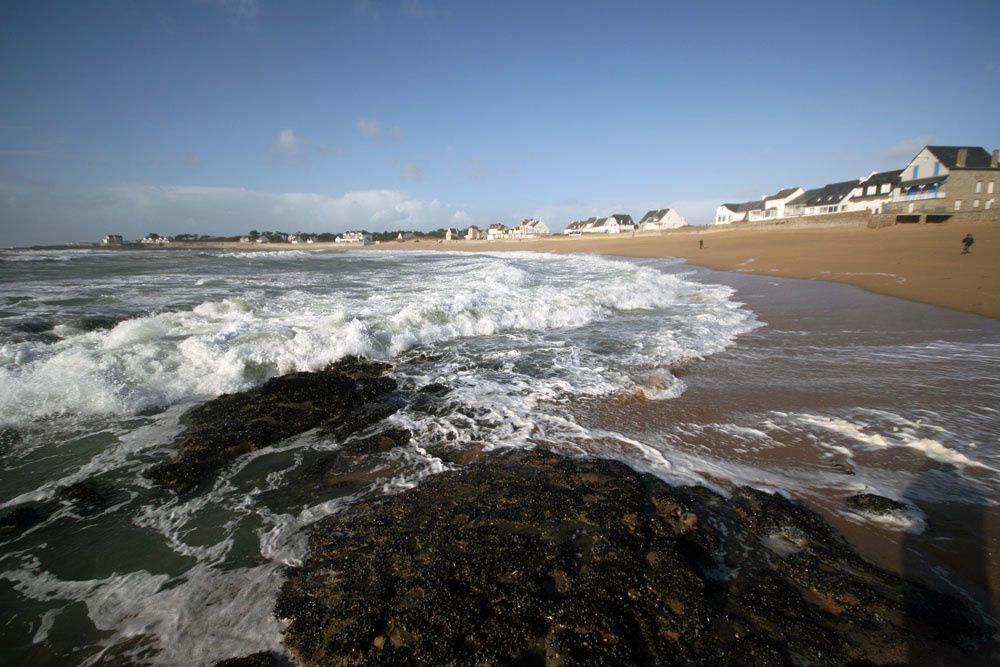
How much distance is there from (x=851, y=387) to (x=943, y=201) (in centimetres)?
5139

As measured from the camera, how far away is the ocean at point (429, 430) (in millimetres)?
2580

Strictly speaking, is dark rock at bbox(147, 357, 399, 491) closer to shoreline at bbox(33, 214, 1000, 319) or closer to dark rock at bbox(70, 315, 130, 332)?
dark rock at bbox(70, 315, 130, 332)

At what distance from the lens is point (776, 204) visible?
7194 cm

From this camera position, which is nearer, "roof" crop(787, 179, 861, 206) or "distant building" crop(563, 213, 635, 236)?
"roof" crop(787, 179, 861, 206)

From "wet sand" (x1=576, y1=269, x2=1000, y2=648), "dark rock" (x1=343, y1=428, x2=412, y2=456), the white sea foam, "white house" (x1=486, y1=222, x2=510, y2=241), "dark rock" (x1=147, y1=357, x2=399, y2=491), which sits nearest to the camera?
"wet sand" (x1=576, y1=269, x2=1000, y2=648)

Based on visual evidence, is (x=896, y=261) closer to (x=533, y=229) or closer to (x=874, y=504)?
(x=874, y=504)

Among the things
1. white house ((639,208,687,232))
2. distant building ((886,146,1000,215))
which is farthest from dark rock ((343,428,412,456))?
white house ((639,208,687,232))

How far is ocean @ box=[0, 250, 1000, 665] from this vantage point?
258 cm

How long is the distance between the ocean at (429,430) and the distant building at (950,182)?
42.2 metres

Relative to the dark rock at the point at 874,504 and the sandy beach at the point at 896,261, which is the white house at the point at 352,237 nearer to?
the sandy beach at the point at 896,261

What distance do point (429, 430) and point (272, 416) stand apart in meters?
1.99

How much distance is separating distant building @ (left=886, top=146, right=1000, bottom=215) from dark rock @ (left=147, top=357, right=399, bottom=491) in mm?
47627

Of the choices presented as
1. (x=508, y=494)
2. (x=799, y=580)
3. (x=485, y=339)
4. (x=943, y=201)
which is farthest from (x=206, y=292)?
(x=943, y=201)

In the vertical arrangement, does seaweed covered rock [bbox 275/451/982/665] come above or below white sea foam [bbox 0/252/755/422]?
below
